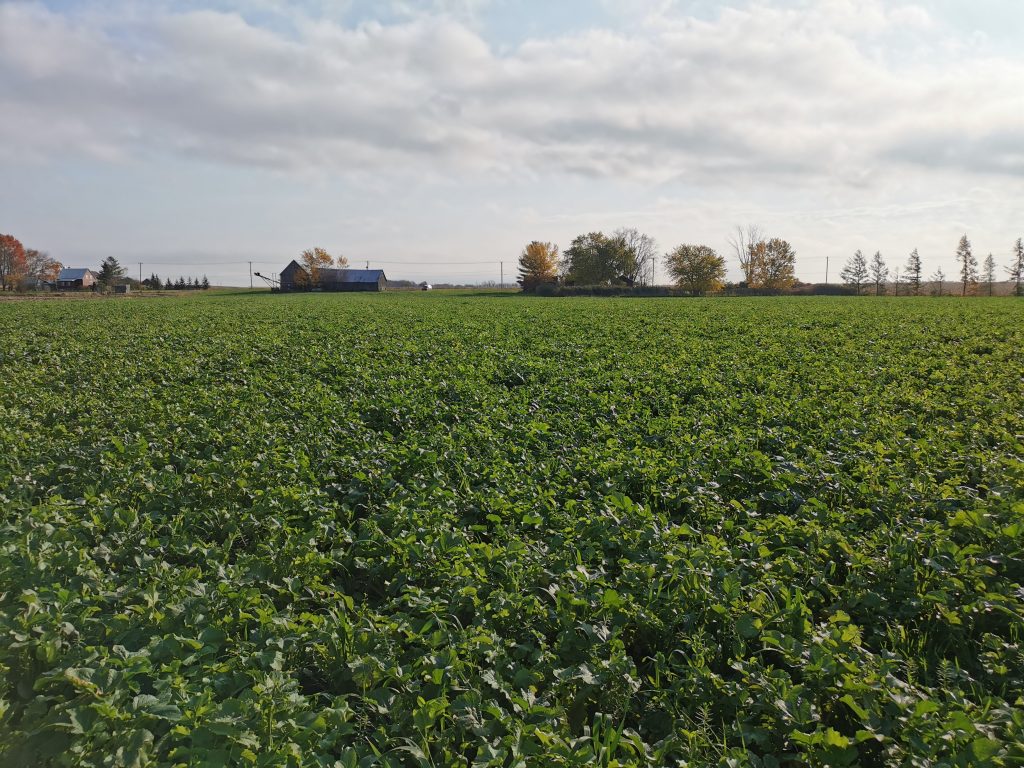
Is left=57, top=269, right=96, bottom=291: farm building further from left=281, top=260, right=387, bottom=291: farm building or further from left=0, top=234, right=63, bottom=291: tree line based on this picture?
left=281, top=260, right=387, bottom=291: farm building

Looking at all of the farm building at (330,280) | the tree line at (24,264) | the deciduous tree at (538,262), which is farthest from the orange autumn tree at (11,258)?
the deciduous tree at (538,262)

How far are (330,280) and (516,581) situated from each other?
373ft

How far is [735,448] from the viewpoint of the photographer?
278 inches

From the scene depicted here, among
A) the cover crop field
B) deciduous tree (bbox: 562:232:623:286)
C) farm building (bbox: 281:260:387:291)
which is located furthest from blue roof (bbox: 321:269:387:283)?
the cover crop field

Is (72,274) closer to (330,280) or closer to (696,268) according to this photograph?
(330,280)

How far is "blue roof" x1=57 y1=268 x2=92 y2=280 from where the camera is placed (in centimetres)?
11994

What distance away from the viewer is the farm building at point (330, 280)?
109188 millimetres

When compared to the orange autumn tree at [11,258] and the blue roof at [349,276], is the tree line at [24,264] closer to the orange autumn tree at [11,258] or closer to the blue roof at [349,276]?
the orange autumn tree at [11,258]

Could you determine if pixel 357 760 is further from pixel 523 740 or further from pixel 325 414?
pixel 325 414

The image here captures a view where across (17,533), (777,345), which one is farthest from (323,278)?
(17,533)

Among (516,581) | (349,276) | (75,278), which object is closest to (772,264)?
(349,276)

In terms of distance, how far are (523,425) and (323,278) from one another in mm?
110280

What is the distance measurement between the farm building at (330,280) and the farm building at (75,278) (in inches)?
1670

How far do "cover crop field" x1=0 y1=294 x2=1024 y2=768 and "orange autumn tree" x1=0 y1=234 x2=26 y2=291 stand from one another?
138 metres
